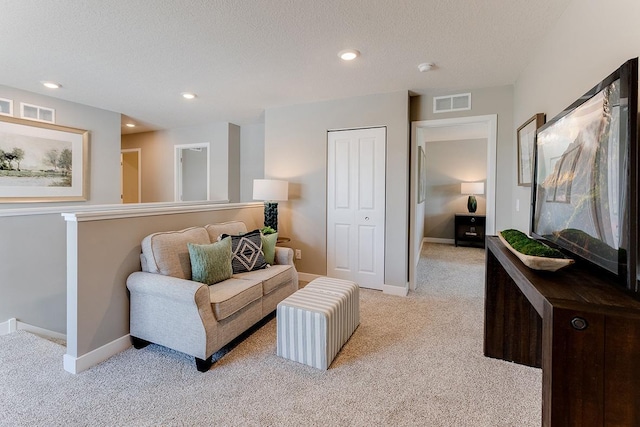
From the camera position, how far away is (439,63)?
2.68 metres

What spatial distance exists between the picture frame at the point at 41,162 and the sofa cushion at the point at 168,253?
2.61m

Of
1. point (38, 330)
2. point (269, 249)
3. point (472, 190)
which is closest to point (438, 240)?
point (472, 190)

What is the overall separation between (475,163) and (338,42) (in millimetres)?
5460

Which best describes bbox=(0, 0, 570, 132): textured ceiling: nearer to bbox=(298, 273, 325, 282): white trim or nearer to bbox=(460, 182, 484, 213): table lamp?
bbox=(298, 273, 325, 282): white trim

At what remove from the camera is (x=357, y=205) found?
146 inches

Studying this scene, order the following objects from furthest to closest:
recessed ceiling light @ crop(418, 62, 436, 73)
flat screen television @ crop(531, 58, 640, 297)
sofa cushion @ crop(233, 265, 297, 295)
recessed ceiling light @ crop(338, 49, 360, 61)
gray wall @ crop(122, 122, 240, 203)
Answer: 1. gray wall @ crop(122, 122, 240, 203)
2. recessed ceiling light @ crop(418, 62, 436, 73)
3. sofa cushion @ crop(233, 265, 297, 295)
4. recessed ceiling light @ crop(338, 49, 360, 61)
5. flat screen television @ crop(531, 58, 640, 297)

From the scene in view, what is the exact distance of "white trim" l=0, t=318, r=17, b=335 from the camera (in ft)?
8.88

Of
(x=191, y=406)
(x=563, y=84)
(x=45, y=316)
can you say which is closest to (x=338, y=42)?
(x=563, y=84)

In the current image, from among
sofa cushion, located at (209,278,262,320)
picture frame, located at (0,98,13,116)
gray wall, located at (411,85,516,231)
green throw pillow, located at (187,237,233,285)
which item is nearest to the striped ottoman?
sofa cushion, located at (209,278,262,320)

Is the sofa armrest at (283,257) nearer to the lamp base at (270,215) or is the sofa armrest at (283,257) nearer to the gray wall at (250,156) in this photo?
the lamp base at (270,215)

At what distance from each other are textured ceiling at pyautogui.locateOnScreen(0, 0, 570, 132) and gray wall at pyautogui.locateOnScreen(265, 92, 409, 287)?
0.81 feet

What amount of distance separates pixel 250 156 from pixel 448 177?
4.61m

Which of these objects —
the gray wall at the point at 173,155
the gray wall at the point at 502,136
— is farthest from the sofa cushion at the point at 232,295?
the gray wall at the point at 173,155

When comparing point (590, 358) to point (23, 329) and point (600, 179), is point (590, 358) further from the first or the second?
point (23, 329)
